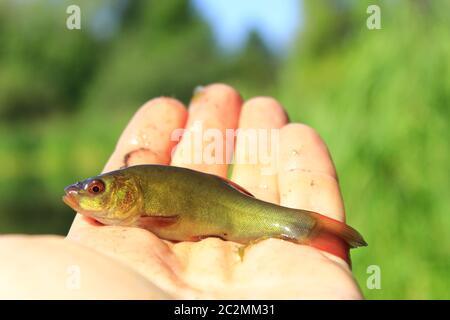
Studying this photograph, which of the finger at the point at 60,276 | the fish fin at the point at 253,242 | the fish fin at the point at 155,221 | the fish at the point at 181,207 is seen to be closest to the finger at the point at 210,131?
the fish at the point at 181,207

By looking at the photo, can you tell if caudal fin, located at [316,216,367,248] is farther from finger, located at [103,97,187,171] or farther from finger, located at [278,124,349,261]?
finger, located at [103,97,187,171]

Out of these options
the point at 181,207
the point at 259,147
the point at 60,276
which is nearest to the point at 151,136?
the point at 259,147

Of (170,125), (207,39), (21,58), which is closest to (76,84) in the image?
(21,58)

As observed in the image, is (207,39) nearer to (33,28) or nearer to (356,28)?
(33,28)

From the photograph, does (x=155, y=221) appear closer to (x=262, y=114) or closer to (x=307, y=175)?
(x=307, y=175)

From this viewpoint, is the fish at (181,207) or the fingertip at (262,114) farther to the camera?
the fingertip at (262,114)

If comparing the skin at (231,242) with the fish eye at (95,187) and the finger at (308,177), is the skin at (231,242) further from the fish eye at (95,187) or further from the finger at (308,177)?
the fish eye at (95,187)

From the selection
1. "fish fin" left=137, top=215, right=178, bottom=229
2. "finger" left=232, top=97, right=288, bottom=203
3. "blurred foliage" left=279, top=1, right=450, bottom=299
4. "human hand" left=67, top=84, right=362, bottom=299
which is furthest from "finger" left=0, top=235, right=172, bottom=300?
A: "blurred foliage" left=279, top=1, right=450, bottom=299
